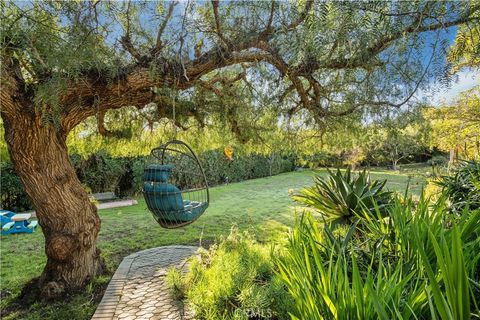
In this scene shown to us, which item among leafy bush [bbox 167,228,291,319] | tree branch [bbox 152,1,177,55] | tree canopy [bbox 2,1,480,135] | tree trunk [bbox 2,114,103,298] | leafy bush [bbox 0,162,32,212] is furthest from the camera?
leafy bush [bbox 0,162,32,212]

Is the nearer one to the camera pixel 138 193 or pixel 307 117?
pixel 307 117

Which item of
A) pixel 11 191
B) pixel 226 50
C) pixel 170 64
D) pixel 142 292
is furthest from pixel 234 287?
pixel 11 191

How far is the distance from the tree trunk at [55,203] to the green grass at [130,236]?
0.33 m

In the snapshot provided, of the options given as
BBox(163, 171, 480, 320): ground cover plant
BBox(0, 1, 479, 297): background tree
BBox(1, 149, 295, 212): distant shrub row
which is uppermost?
BBox(0, 1, 479, 297): background tree

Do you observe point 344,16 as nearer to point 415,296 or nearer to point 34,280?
point 415,296

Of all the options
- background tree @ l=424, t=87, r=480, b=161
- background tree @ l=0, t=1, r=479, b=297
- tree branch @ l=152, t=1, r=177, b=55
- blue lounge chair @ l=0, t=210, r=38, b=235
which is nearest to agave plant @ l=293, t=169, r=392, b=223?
background tree @ l=0, t=1, r=479, b=297

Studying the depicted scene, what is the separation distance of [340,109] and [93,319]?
3.74 meters

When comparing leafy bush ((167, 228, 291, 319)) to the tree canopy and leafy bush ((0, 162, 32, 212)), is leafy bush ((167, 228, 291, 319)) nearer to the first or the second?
the tree canopy

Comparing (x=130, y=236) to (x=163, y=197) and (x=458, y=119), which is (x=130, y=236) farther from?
(x=458, y=119)

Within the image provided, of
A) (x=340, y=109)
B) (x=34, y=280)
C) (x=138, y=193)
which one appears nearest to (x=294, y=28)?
(x=340, y=109)

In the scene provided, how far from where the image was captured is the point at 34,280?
457 centimetres

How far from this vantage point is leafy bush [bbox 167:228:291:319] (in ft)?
9.08

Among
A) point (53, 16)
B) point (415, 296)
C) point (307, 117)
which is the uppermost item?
point (53, 16)

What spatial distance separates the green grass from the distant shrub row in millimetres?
1272
